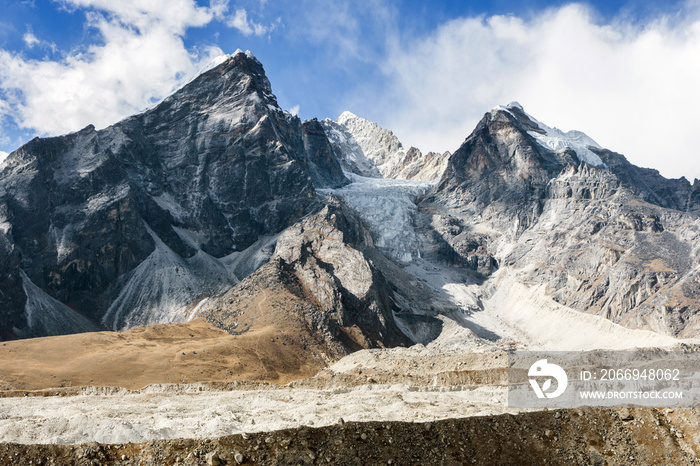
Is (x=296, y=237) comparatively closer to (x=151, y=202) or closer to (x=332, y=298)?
(x=332, y=298)

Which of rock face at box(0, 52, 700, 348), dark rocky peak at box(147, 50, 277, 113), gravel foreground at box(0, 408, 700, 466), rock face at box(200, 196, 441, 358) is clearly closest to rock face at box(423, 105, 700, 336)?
rock face at box(0, 52, 700, 348)

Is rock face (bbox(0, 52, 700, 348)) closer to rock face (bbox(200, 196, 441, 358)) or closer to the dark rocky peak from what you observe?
rock face (bbox(200, 196, 441, 358))

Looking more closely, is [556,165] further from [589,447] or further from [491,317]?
[589,447]

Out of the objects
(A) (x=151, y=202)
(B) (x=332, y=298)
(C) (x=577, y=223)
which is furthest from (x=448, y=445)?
(C) (x=577, y=223)

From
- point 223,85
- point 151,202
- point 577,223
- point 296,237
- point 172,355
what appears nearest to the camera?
point 172,355

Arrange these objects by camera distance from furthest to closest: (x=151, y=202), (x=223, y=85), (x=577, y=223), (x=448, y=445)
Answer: (x=223, y=85) → (x=577, y=223) → (x=151, y=202) → (x=448, y=445)

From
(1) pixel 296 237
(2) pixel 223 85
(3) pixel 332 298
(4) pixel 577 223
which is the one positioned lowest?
(3) pixel 332 298
